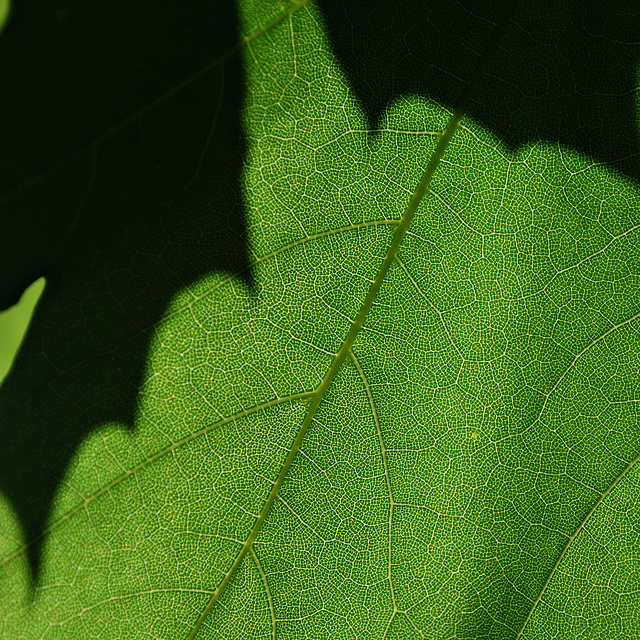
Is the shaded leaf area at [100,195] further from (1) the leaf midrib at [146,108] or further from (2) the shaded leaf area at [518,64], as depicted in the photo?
(2) the shaded leaf area at [518,64]

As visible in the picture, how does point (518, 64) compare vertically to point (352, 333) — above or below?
above

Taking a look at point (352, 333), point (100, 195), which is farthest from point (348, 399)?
point (100, 195)

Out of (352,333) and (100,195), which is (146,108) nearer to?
(100,195)

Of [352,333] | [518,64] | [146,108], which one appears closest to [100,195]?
[146,108]

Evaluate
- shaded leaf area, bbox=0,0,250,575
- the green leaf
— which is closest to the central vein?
the green leaf

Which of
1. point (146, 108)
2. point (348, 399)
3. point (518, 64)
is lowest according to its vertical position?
point (348, 399)

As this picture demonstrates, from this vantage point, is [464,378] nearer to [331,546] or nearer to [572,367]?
[572,367]

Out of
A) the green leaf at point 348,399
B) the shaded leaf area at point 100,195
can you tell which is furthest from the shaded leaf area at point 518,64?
the shaded leaf area at point 100,195

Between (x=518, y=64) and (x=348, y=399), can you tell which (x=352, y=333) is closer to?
(x=348, y=399)
